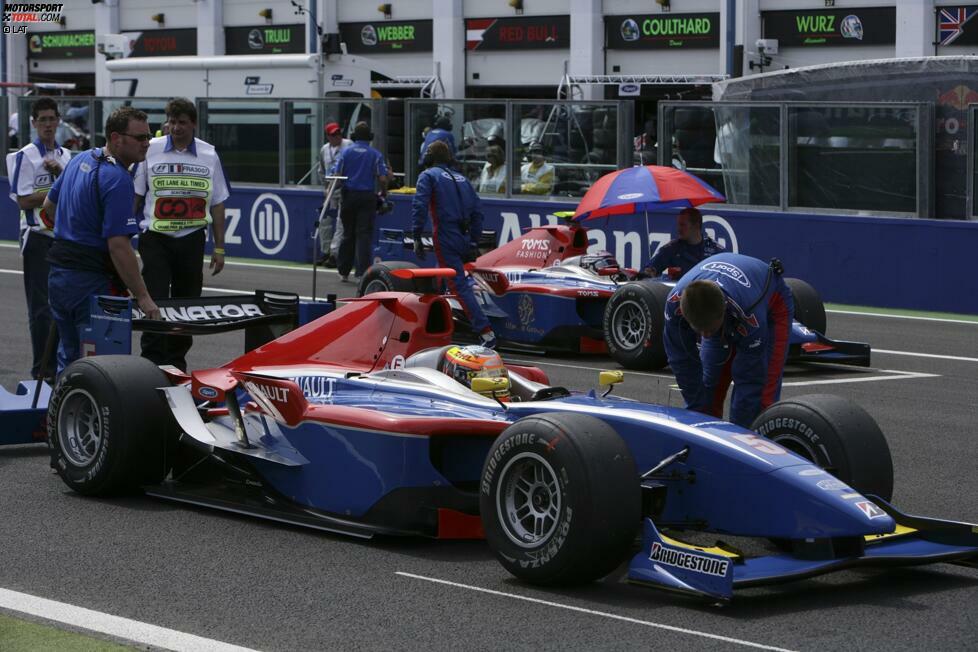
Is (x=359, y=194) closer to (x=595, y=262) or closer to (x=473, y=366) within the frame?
(x=595, y=262)

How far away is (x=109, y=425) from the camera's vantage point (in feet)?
25.2

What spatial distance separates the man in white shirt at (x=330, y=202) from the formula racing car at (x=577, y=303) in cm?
634

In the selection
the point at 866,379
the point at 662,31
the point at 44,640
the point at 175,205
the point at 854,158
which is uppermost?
the point at 662,31

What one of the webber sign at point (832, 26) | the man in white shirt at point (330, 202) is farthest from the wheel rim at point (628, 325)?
the webber sign at point (832, 26)

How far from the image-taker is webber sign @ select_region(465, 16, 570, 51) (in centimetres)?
3378

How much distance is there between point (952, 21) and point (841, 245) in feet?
38.1

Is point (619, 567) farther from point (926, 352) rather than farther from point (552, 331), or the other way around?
point (926, 352)

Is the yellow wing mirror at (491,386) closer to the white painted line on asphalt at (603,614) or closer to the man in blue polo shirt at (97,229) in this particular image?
the white painted line on asphalt at (603,614)

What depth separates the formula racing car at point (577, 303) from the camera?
41.6 ft

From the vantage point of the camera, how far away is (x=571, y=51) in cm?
3334

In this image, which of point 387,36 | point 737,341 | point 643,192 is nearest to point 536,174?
point 643,192

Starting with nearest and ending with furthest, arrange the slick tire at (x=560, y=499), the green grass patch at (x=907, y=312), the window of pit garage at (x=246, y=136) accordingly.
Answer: the slick tire at (x=560, y=499) → the green grass patch at (x=907, y=312) → the window of pit garage at (x=246, y=136)

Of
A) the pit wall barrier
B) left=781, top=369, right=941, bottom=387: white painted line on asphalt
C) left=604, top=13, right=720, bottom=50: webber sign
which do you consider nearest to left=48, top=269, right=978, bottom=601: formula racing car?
left=781, top=369, right=941, bottom=387: white painted line on asphalt

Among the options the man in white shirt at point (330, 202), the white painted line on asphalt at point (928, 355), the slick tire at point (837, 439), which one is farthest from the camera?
the man in white shirt at point (330, 202)
